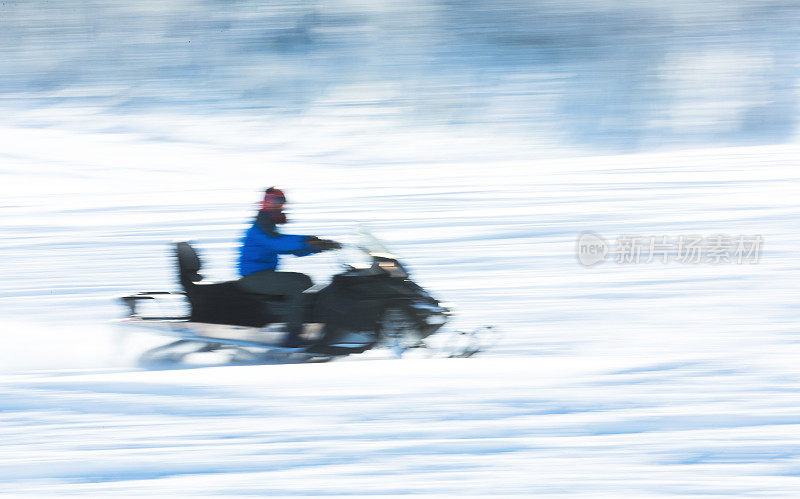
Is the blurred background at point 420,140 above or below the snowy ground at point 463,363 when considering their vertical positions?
above

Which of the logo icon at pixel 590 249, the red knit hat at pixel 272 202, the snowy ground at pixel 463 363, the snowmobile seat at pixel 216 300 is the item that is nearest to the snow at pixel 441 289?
the snowy ground at pixel 463 363

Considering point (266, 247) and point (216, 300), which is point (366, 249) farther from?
point (216, 300)

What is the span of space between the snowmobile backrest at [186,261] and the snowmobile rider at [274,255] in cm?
31

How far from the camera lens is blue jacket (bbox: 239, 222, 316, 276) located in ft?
15.5

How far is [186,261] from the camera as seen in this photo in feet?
16.5

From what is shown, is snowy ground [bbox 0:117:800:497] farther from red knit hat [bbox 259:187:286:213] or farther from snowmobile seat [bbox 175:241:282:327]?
red knit hat [bbox 259:187:286:213]

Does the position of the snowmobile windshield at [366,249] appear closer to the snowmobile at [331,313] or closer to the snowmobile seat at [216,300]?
the snowmobile at [331,313]

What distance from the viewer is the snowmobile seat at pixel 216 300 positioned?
493 cm

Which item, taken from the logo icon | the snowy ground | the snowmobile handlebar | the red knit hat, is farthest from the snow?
the red knit hat

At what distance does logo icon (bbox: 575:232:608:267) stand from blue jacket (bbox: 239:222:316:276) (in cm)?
428

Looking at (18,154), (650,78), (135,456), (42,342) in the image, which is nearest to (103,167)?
(18,154)

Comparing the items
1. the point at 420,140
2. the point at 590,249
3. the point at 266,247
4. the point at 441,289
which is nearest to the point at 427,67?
the point at 420,140

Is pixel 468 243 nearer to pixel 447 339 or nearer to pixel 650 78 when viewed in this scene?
pixel 447 339

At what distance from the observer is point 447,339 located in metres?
5.61
